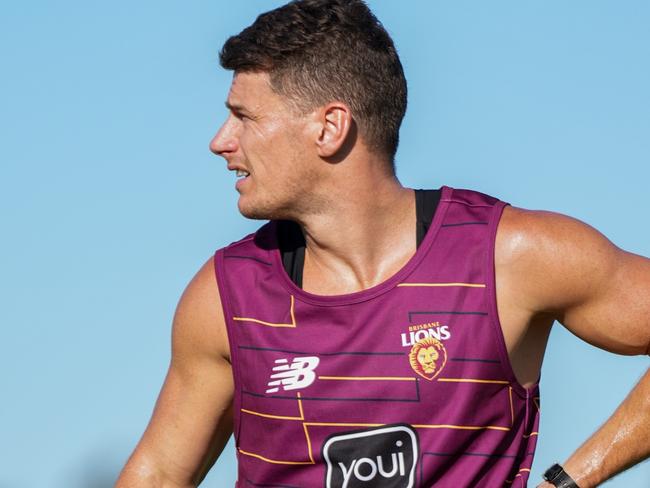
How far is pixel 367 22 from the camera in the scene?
6.82m

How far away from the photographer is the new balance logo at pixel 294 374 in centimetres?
652

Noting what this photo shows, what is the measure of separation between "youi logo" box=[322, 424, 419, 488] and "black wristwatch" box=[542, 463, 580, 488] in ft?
2.05

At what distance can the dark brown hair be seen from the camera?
6637mm

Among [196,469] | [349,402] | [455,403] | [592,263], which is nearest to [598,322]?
[592,263]

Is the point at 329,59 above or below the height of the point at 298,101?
above

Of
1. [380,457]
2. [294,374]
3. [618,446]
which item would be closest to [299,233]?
[294,374]

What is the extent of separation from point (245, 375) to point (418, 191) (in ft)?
3.91

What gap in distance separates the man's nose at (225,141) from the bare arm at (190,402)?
2.03 feet

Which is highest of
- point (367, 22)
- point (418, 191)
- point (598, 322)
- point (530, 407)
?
point (367, 22)

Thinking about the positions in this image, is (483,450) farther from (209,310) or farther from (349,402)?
(209,310)

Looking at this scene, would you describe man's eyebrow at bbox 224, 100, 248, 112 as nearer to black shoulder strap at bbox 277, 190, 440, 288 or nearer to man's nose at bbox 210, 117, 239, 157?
man's nose at bbox 210, 117, 239, 157

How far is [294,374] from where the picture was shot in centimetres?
655

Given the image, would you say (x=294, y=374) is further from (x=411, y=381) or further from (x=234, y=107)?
(x=234, y=107)

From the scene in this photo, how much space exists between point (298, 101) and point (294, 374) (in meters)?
1.26
